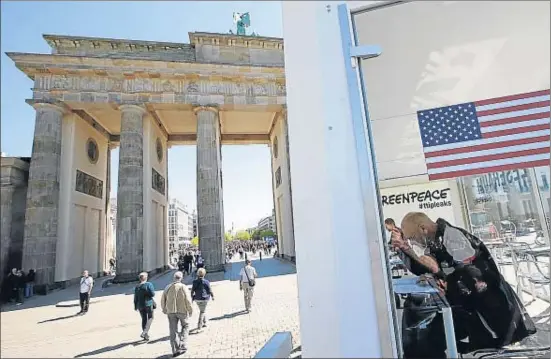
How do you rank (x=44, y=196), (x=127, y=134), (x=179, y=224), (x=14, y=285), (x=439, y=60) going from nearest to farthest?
(x=439, y=60) < (x=14, y=285) < (x=44, y=196) < (x=127, y=134) < (x=179, y=224)

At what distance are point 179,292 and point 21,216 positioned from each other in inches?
582

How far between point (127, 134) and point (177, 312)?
13736mm

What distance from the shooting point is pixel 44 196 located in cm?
1483

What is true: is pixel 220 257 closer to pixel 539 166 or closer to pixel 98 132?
pixel 98 132

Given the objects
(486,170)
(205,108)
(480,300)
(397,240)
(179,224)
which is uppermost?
(205,108)

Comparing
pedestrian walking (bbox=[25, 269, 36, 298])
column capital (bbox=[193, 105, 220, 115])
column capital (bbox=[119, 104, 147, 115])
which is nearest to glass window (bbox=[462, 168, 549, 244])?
pedestrian walking (bbox=[25, 269, 36, 298])

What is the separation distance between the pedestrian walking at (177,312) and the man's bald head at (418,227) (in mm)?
4625

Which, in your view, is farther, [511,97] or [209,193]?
[209,193]

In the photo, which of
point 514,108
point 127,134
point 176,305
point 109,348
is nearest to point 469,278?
point 514,108

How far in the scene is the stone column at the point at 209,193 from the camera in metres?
16.3

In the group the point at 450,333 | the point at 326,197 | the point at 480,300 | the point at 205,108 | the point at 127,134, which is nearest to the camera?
the point at 326,197

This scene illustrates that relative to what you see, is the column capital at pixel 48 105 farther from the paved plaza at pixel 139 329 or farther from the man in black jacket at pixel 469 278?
the man in black jacket at pixel 469 278

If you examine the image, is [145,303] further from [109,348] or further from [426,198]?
[426,198]

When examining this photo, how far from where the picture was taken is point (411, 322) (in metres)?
2.21
